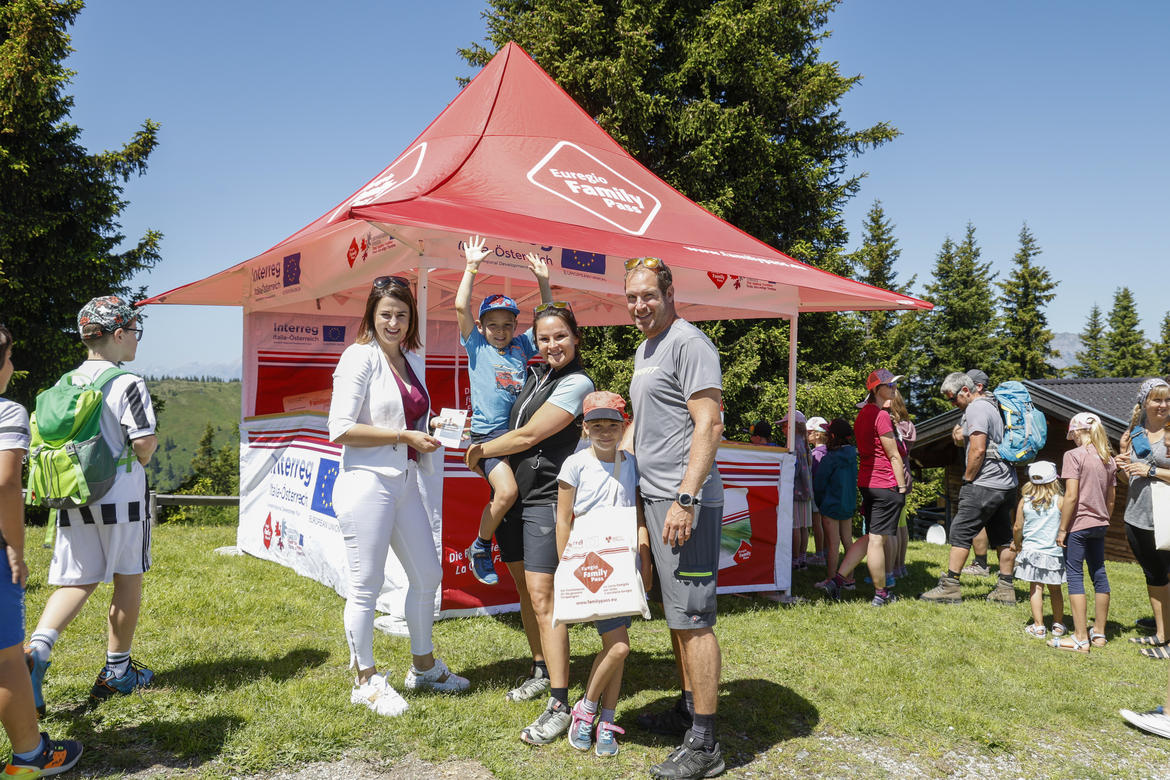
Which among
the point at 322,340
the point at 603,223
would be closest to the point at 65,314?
the point at 322,340

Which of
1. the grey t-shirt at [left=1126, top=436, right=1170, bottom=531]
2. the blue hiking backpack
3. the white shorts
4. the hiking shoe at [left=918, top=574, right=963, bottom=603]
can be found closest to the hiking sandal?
the grey t-shirt at [left=1126, top=436, right=1170, bottom=531]

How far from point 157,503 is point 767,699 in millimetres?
9356

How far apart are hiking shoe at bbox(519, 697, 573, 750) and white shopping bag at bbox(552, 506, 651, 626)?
0.52 metres

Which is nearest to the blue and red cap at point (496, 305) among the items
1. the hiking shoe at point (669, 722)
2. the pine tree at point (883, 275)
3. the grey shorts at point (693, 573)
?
the grey shorts at point (693, 573)

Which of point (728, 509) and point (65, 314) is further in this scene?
point (65, 314)

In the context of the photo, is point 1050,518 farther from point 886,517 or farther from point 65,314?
point 65,314

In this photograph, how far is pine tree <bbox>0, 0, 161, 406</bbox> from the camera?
14.4 meters

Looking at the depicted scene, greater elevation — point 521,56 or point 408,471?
point 521,56

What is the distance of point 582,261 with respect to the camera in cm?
573

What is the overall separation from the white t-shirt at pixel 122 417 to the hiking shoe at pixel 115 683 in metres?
0.81

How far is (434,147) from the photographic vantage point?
6.59 m

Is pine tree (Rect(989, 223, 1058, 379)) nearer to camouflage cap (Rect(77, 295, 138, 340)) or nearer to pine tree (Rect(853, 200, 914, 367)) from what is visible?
pine tree (Rect(853, 200, 914, 367))

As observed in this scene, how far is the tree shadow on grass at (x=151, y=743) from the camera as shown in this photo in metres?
2.91

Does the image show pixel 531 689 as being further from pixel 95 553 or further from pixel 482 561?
pixel 95 553
